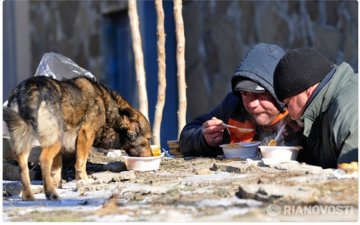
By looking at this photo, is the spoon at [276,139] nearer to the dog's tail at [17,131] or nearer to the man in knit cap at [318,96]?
the man in knit cap at [318,96]

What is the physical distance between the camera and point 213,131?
6465 mm

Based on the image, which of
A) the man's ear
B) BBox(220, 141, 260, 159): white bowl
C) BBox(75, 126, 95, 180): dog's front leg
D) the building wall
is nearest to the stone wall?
the building wall

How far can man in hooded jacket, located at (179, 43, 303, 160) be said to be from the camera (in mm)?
6008

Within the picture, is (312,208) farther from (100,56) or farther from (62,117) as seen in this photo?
(100,56)

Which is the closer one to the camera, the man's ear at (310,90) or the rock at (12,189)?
the rock at (12,189)

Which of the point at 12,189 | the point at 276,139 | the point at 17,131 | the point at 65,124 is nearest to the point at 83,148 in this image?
the point at 65,124

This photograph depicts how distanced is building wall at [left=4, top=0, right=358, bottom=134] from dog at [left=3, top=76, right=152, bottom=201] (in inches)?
108

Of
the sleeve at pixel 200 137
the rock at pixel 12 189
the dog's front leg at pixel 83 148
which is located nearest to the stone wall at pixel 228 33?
the sleeve at pixel 200 137

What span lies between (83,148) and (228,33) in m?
4.29

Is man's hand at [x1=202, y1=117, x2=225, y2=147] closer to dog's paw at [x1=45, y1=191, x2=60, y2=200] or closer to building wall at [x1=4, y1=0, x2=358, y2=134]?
dog's paw at [x1=45, y1=191, x2=60, y2=200]

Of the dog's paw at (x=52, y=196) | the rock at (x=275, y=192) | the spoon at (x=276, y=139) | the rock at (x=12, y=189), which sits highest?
the spoon at (x=276, y=139)

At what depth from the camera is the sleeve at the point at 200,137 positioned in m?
6.60

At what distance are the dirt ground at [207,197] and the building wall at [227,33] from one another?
324cm

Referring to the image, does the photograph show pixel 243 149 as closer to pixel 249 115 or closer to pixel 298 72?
pixel 249 115
